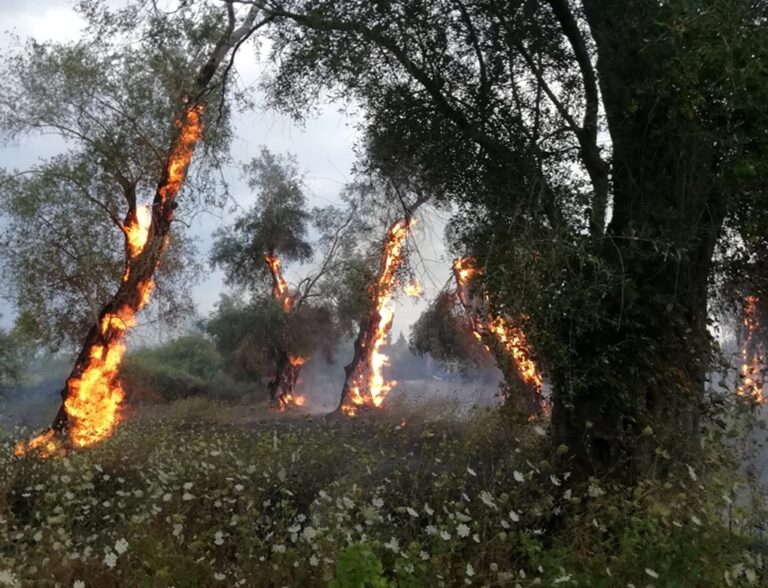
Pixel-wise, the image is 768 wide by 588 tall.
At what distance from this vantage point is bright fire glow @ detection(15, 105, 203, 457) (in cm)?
1141

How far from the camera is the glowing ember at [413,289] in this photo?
32.7ft

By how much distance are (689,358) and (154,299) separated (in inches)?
462

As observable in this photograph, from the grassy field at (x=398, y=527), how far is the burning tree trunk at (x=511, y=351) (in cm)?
43

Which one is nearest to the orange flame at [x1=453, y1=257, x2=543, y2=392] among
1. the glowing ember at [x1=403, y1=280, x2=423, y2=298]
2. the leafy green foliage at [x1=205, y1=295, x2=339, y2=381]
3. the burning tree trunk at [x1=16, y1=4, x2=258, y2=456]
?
the glowing ember at [x1=403, y1=280, x2=423, y2=298]

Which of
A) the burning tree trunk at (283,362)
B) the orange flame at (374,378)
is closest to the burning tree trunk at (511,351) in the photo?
the orange flame at (374,378)

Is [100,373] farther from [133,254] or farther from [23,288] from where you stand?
[23,288]

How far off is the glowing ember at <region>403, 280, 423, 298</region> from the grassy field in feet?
10.0

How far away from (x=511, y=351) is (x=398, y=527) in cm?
197

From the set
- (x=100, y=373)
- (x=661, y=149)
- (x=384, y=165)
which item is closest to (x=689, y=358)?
(x=661, y=149)

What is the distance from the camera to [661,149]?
604 centimetres

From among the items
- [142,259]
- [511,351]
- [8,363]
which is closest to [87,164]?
[142,259]

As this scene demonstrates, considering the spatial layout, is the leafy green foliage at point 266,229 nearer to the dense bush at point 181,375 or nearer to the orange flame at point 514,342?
the dense bush at point 181,375

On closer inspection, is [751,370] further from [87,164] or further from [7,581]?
[87,164]

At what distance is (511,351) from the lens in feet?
20.6
